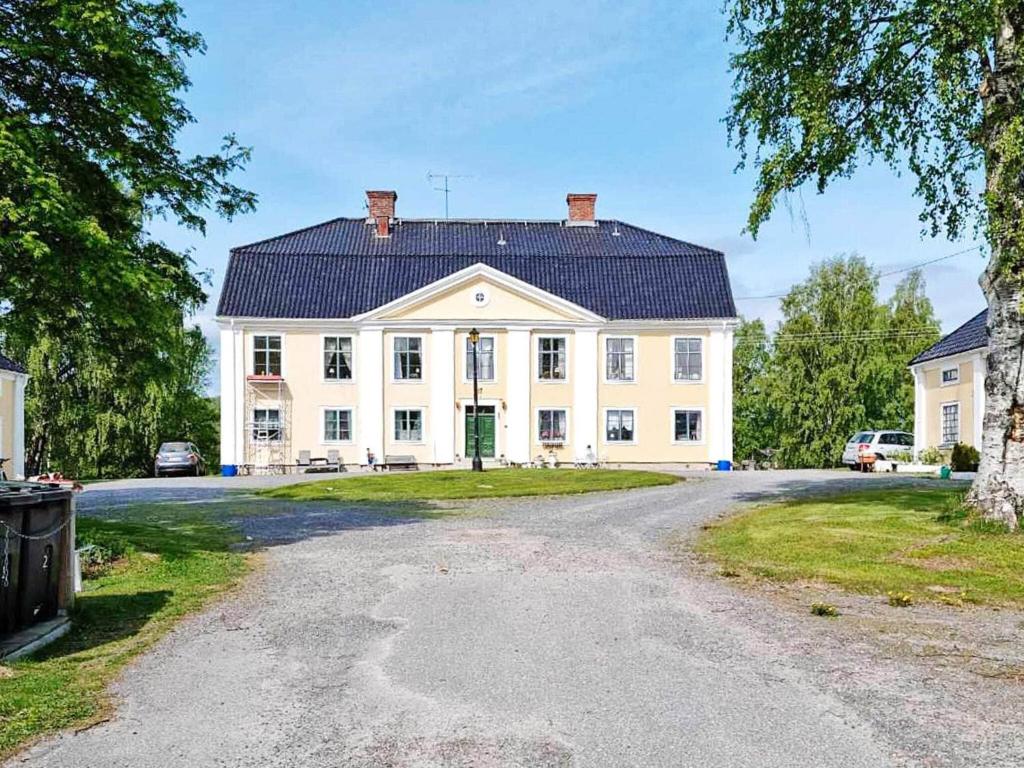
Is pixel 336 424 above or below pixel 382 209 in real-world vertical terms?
below

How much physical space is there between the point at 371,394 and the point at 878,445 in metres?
20.3

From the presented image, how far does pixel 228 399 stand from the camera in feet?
129

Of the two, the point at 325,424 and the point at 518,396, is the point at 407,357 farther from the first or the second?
the point at 518,396

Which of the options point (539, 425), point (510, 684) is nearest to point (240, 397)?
point (539, 425)

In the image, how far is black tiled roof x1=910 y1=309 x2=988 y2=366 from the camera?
32719 mm

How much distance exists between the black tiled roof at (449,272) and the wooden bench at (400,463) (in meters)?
6.32

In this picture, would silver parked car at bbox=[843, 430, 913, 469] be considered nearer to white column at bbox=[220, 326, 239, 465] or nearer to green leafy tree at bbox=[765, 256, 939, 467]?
green leafy tree at bbox=[765, 256, 939, 467]

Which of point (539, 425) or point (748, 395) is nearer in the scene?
point (539, 425)

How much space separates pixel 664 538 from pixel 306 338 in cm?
2774

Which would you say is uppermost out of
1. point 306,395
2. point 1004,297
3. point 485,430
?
point 1004,297

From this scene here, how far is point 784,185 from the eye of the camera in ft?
50.5

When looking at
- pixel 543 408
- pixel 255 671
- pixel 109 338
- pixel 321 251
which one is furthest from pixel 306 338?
pixel 255 671

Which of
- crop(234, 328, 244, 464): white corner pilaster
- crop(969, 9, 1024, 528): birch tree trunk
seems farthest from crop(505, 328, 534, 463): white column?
crop(969, 9, 1024, 528): birch tree trunk

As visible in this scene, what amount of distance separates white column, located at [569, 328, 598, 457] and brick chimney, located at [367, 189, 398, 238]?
11.0m
